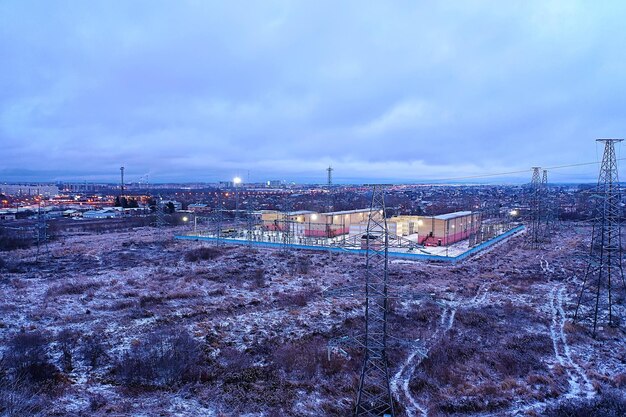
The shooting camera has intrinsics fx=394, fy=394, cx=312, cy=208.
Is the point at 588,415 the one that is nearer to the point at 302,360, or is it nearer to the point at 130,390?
the point at 302,360

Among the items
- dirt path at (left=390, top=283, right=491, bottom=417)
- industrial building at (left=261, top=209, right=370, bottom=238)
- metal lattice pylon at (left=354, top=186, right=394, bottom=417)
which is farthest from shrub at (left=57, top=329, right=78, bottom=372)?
industrial building at (left=261, top=209, right=370, bottom=238)

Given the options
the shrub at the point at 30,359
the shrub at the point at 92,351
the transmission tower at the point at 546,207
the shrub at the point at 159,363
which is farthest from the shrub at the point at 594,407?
the transmission tower at the point at 546,207

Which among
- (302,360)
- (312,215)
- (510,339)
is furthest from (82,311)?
(312,215)

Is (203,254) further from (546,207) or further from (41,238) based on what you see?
(546,207)

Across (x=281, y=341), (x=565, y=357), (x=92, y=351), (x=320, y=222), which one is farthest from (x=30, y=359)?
(x=320, y=222)

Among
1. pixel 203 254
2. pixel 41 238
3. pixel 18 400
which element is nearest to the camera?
pixel 18 400

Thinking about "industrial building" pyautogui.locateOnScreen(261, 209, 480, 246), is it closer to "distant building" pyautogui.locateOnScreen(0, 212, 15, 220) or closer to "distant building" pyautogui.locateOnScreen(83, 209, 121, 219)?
"distant building" pyautogui.locateOnScreen(83, 209, 121, 219)

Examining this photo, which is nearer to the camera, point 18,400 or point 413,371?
point 18,400
